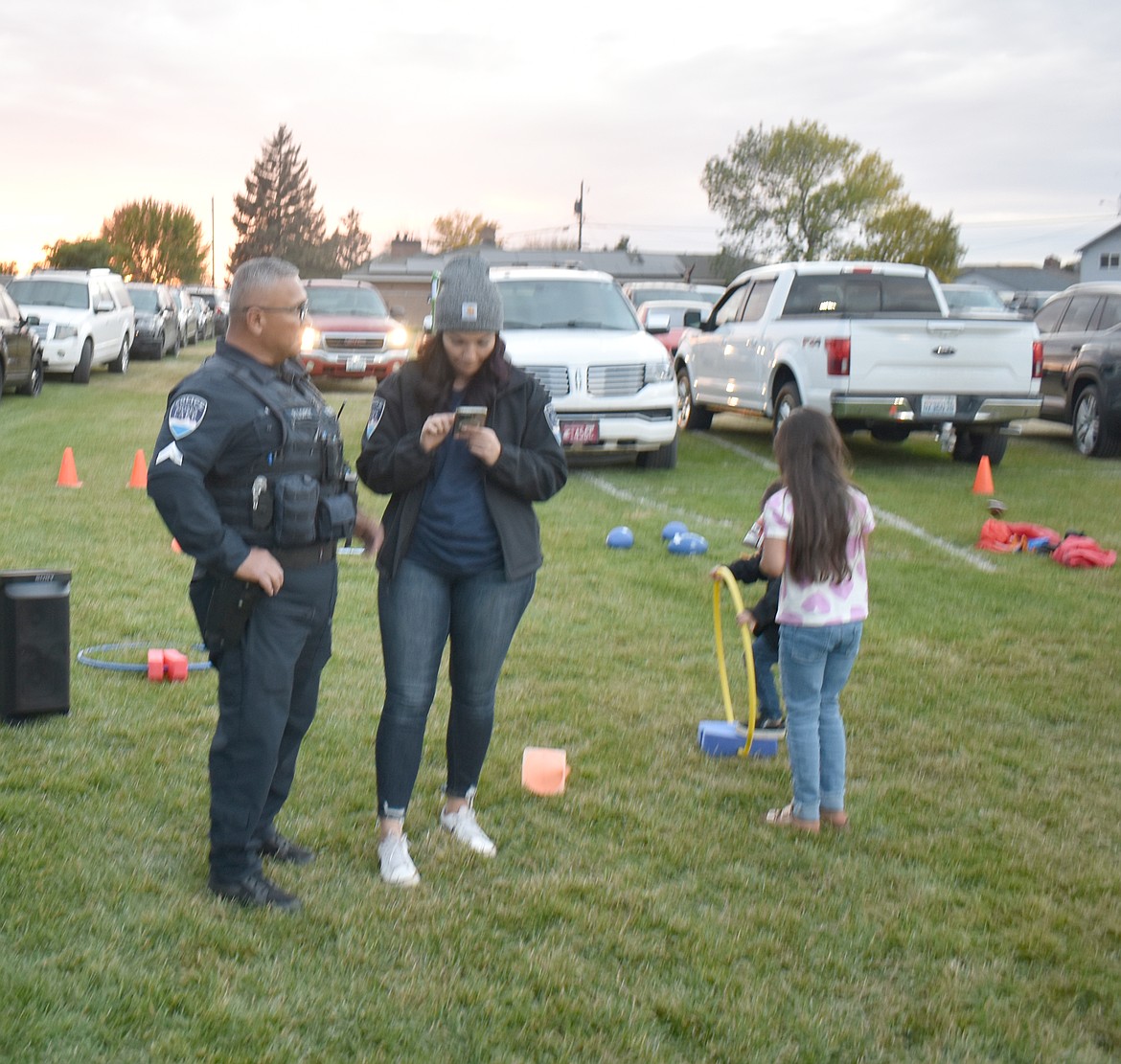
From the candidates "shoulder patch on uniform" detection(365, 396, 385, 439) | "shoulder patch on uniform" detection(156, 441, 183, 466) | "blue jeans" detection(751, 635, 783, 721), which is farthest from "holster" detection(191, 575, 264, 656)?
"blue jeans" detection(751, 635, 783, 721)

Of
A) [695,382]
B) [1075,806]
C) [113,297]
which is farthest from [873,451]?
[113,297]

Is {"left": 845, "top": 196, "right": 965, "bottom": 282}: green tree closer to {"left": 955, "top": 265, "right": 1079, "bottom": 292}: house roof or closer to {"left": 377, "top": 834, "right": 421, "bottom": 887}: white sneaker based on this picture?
{"left": 955, "top": 265, "right": 1079, "bottom": 292}: house roof

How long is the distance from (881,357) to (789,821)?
839cm

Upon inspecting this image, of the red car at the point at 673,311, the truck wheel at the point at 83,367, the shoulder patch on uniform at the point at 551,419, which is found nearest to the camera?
the shoulder patch on uniform at the point at 551,419

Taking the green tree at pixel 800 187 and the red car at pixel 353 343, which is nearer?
the red car at pixel 353 343

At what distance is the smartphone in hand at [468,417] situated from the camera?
3.54 m

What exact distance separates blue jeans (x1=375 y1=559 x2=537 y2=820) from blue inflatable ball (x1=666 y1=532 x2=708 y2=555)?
4885 mm

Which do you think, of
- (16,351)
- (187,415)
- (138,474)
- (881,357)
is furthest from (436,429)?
(16,351)

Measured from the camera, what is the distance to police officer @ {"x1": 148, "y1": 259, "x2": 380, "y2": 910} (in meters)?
3.38

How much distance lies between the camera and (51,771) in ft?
15.5

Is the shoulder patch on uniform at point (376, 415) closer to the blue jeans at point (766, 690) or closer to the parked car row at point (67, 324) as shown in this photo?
the blue jeans at point (766, 690)

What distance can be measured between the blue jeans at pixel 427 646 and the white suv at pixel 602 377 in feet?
25.1

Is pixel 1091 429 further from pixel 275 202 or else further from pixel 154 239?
pixel 275 202

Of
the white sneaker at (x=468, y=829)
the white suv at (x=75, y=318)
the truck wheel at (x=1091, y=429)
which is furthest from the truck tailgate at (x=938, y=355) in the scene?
the white suv at (x=75, y=318)
